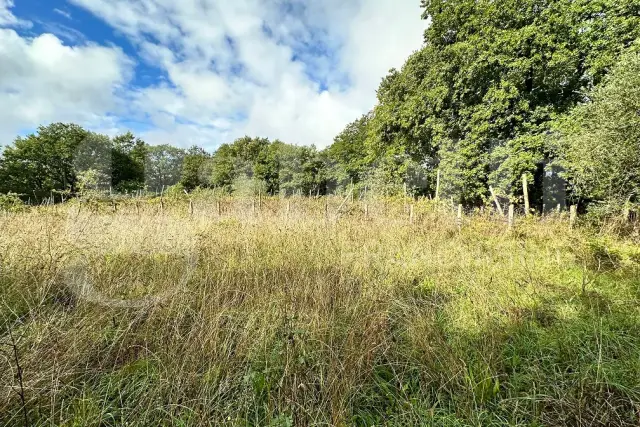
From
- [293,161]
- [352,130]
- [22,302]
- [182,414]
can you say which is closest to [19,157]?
[293,161]

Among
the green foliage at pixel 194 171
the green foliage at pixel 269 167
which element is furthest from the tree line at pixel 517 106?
the green foliage at pixel 194 171

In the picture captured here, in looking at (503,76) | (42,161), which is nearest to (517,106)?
(503,76)

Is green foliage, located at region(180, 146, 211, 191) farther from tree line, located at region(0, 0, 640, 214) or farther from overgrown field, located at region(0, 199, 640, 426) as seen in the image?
overgrown field, located at region(0, 199, 640, 426)

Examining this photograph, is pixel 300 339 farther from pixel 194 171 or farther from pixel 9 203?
pixel 194 171

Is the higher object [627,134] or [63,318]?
[627,134]

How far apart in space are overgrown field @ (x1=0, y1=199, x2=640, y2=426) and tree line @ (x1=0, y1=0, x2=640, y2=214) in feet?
17.9

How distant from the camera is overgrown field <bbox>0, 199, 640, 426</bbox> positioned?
1.54 m

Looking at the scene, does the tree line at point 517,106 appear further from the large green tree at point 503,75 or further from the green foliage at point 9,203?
the green foliage at point 9,203

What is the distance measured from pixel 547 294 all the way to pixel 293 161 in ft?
107

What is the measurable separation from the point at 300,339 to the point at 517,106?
16825 mm

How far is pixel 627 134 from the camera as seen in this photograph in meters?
6.83

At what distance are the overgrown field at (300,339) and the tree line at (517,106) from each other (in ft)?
17.9

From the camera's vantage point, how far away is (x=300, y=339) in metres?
2.02

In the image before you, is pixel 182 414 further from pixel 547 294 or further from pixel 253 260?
pixel 547 294
